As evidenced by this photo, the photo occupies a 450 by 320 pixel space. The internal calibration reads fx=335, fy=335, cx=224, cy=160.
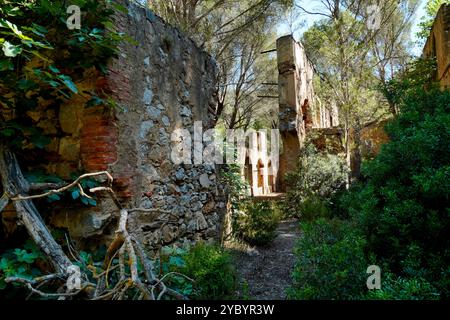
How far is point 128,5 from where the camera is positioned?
11.2ft

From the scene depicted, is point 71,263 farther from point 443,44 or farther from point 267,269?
point 443,44

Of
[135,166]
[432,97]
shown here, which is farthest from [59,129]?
[432,97]

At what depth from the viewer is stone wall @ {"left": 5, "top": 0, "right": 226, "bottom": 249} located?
9.79ft

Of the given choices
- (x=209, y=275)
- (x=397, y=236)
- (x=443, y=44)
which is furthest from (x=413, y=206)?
(x=443, y=44)

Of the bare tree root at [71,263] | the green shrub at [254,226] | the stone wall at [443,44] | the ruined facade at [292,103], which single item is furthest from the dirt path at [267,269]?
the ruined facade at [292,103]

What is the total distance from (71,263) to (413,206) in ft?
8.50

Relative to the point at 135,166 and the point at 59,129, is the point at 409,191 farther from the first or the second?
the point at 59,129

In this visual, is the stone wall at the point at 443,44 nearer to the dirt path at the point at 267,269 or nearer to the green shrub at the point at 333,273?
the dirt path at the point at 267,269

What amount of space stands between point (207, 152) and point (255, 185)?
11546 millimetres

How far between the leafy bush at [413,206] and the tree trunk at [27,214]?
2427 millimetres

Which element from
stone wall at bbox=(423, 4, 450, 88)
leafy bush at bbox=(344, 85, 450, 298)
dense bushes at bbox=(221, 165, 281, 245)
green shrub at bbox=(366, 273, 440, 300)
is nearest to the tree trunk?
green shrub at bbox=(366, 273, 440, 300)

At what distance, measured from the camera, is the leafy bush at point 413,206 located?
243cm
